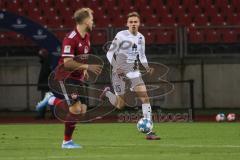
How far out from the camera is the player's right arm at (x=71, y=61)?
12.7 metres

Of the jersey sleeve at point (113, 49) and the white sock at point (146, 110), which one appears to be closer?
the white sock at point (146, 110)

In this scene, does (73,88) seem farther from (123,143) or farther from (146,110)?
(146,110)

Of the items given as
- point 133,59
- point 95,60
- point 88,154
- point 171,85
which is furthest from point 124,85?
point 171,85

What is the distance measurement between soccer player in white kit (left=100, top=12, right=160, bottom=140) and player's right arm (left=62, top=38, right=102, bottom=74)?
2.71 m

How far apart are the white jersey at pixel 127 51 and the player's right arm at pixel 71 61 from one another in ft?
9.95

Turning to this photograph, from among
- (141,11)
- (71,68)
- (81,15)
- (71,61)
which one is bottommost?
(71,68)

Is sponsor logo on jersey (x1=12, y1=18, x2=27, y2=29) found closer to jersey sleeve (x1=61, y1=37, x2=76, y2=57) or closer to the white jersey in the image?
the white jersey

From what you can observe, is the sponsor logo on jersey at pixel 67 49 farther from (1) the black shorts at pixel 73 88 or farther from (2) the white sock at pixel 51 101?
(2) the white sock at pixel 51 101

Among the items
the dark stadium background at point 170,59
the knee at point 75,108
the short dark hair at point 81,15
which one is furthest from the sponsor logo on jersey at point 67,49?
the dark stadium background at point 170,59

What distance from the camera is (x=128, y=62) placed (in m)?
16.2

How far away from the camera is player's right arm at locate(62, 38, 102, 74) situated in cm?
1272

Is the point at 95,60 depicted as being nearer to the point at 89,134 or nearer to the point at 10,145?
the point at 89,134

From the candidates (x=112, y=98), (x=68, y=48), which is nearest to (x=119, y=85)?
(x=112, y=98)

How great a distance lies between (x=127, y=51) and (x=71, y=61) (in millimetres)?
3401
